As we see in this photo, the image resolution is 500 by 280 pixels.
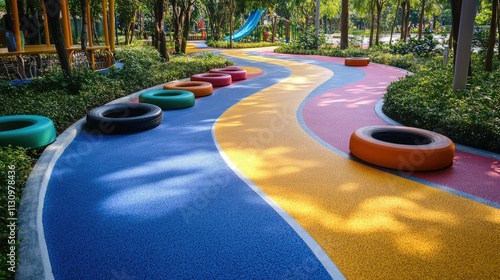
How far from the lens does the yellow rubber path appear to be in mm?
3479

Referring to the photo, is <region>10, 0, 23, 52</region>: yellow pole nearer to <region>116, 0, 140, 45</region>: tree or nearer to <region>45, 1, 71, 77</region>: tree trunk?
<region>45, 1, 71, 77</region>: tree trunk

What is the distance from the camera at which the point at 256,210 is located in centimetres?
454

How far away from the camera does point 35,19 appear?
18.3 metres

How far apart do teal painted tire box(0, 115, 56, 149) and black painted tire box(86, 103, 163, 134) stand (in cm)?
111

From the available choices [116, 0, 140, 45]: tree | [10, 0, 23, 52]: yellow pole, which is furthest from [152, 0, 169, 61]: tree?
[116, 0, 140, 45]: tree

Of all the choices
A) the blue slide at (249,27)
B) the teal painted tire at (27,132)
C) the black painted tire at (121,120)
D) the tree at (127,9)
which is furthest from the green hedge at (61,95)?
the blue slide at (249,27)

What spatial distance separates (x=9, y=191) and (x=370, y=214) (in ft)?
13.1

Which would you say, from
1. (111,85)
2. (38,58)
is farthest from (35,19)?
(111,85)

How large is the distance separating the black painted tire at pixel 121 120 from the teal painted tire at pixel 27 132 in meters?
1.11

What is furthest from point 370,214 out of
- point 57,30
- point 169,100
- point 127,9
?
point 127,9

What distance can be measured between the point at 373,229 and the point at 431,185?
1.67 meters

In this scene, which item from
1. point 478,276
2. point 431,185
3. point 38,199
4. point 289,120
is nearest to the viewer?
point 478,276

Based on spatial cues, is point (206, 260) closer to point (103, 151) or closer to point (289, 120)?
point (103, 151)

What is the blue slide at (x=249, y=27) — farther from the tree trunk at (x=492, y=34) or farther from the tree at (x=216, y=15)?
the tree trunk at (x=492, y=34)
